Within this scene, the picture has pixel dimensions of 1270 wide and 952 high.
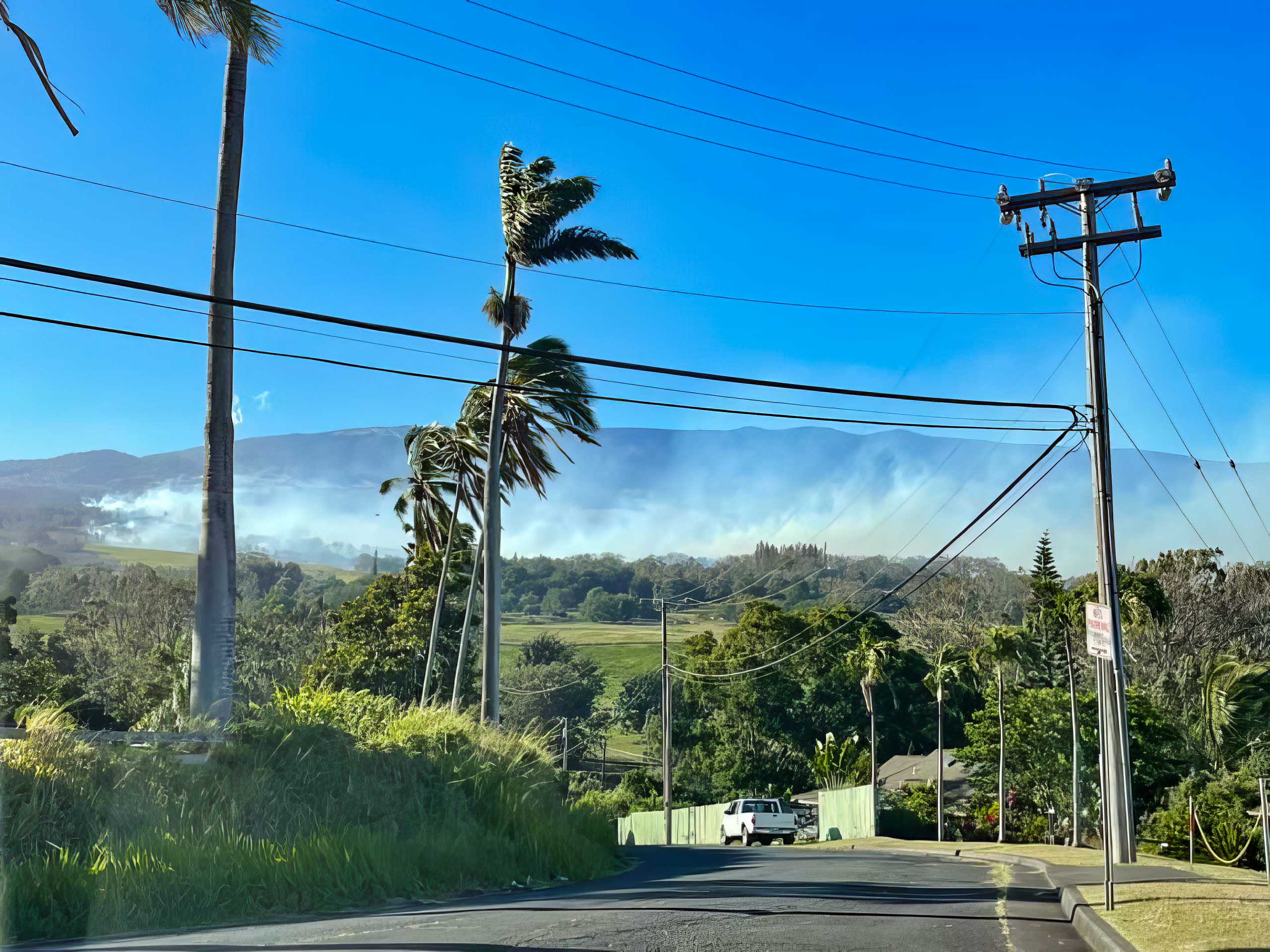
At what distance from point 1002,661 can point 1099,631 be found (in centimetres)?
3349

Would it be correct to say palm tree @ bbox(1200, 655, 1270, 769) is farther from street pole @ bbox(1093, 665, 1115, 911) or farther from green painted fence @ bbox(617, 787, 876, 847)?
street pole @ bbox(1093, 665, 1115, 911)

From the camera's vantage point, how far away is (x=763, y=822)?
35688 millimetres

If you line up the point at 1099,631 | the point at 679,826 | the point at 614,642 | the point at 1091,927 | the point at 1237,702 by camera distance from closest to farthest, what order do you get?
the point at 1091,927 < the point at 1099,631 < the point at 1237,702 < the point at 679,826 < the point at 614,642

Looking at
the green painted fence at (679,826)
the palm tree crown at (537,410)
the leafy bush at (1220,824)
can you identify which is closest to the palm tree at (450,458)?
the palm tree crown at (537,410)

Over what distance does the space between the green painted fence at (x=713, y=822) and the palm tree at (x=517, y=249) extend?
14.3 meters

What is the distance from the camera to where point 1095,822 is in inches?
1629

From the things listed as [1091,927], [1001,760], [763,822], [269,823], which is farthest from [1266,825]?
[1001,760]

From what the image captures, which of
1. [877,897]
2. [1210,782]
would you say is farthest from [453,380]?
[1210,782]

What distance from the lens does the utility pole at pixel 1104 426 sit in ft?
54.4

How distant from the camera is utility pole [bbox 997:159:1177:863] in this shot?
1659cm

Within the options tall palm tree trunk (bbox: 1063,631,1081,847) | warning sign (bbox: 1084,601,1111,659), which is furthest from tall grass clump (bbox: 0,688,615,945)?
tall palm tree trunk (bbox: 1063,631,1081,847)

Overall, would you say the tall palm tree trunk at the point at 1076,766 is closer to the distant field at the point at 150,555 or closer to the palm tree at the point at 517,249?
the palm tree at the point at 517,249

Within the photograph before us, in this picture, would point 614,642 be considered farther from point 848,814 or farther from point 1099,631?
point 1099,631

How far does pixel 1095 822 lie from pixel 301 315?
1504 inches
